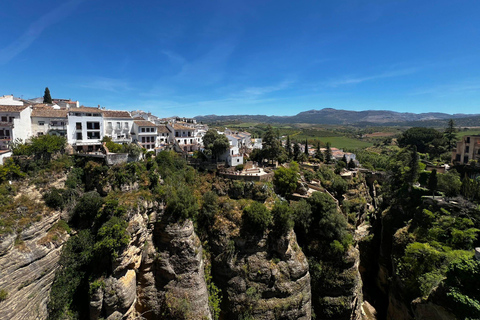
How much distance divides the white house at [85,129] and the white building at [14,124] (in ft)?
15.4

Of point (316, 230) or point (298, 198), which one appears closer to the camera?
point (316, 230)

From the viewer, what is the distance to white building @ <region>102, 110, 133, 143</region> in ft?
125

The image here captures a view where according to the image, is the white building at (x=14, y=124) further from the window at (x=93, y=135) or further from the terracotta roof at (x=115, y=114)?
the terracotta roof at (x=115, y=114)

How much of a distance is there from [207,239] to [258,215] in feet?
25.3

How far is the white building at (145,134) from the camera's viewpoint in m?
39.8

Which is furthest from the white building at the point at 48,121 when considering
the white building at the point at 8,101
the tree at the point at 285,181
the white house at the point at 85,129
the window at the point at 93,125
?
the tree at the point at 285,181

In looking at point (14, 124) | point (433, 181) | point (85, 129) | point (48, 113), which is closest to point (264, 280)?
point (433, 181)

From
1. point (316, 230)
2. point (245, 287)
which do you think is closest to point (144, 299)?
point (245, 287)

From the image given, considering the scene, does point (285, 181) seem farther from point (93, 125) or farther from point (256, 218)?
point (93, 125)

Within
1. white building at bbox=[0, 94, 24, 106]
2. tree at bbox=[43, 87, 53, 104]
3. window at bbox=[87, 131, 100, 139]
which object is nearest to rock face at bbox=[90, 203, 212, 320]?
window at bbox=[87, 131, 100, 139]

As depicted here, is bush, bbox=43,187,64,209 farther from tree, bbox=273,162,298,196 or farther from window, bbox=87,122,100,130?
tree, bbox=273,162,298,196

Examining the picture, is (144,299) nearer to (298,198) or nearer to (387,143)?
(298,198)

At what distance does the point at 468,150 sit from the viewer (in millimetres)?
41844

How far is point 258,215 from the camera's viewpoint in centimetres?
2670
